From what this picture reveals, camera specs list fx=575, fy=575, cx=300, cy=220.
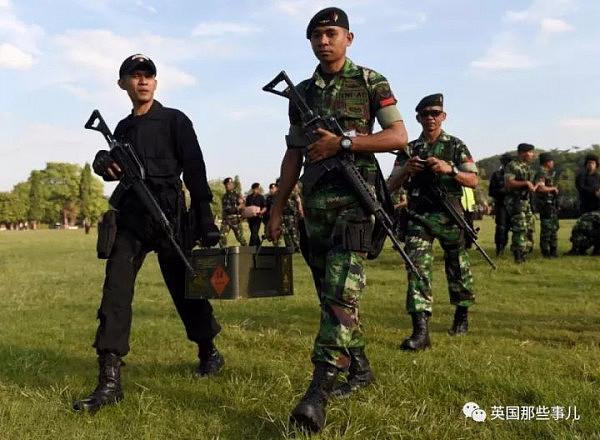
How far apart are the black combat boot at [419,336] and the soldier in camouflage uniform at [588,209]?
8.67 metres

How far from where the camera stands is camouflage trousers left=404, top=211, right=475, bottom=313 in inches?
197

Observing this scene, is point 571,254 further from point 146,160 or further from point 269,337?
point 146,160

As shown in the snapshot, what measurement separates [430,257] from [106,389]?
9.88ft

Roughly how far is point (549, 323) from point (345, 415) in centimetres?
375

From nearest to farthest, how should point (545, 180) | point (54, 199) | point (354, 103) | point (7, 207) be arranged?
point (354, 103) → point (545, 180) → point (7, 207) → point (54, 199)

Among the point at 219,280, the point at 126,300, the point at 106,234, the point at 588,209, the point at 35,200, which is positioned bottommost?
the point at 126,300

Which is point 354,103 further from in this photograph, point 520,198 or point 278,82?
point 520,198

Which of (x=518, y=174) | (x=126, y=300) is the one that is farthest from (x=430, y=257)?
(x=518, y=174)

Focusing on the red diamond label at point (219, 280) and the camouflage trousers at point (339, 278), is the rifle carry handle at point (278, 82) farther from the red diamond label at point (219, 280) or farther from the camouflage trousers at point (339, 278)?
the red diamond label at point (219, 280)

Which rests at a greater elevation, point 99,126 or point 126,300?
point 99,126

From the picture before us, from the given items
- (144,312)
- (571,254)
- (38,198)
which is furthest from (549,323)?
(38,198)

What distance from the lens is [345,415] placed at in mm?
2953

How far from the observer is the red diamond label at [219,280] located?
12.1ft

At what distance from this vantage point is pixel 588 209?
12508 mm
